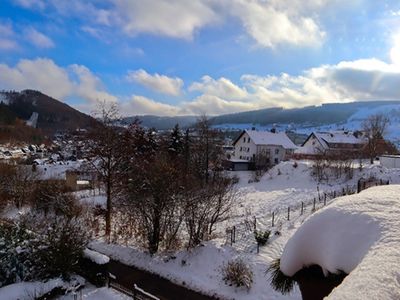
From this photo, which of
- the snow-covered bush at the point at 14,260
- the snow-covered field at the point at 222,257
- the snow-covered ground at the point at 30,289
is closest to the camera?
the snow-covered ground at the point at 30,289

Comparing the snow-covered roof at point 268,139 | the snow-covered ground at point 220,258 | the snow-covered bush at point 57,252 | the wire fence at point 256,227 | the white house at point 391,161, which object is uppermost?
the snow-covered roof at point 268,139

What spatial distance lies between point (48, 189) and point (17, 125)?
259ft

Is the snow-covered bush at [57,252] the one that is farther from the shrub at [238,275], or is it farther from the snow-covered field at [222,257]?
the shrub at [238,275]

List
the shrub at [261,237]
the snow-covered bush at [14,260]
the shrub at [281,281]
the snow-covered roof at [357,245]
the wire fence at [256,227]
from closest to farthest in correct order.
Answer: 1. the snow-covered roof at [357,245]
2. the shrub at [281,281]
3. the snow-covered bush at [14,260]
4. the shrub at [261,237]
5. the wire fence at [256,227]

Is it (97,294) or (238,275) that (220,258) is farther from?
(97,294)

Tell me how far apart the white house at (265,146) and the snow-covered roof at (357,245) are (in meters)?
49.5

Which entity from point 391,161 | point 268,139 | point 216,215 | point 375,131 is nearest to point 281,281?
point 216,215

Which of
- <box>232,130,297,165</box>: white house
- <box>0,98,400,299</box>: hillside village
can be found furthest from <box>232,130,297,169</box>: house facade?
<box>0,98,400,299</box>: hillside village

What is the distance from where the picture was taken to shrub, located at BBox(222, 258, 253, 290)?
40.1 feet

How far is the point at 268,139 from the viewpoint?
5500 cm

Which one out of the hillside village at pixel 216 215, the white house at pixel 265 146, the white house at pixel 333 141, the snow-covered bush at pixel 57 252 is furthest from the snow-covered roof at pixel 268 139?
the snow-covered bush at pixel 57 252

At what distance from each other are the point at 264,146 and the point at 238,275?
138 feet

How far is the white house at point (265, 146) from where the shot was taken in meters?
53.2

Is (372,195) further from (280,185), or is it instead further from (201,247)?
(280,185)
